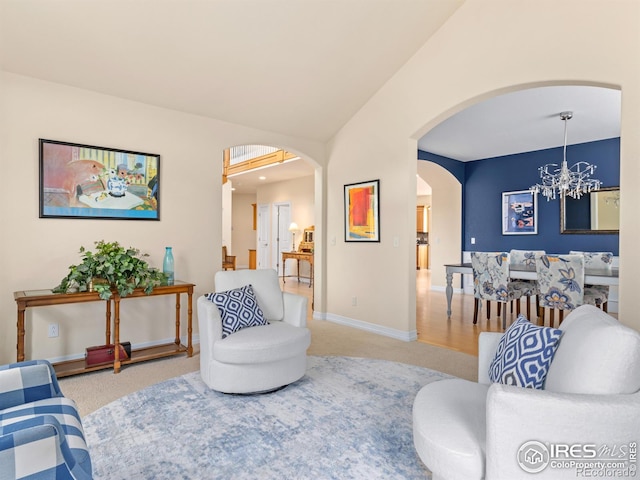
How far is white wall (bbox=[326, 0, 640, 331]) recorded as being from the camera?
2.48 meters

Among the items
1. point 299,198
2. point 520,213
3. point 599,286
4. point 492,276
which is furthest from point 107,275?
point 520,213

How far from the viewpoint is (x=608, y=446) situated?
120 centimetres

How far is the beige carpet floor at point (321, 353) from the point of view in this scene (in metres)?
2.67

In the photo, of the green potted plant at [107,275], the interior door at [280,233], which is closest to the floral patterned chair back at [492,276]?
the green potted plant at [107,275]

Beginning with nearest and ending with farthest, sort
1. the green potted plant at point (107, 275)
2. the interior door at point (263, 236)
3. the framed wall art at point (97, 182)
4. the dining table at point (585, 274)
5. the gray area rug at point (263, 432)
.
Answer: the gray area rug at point (263, 432) < the green potted plant at point (107, 275) < the framed wall art at point (97, 182) < the dining table at point (585, 274) < the interior door at point (263, 236)

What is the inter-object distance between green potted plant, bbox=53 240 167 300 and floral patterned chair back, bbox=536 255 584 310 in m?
4.08

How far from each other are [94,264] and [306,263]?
248 inches

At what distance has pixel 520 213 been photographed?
645 cm

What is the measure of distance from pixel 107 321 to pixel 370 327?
2801 millimetres

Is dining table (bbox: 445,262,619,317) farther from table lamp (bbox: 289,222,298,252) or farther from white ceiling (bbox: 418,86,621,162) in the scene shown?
table lamp (bbox: 289,222,298,252)

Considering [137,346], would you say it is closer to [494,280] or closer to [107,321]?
[107,321]

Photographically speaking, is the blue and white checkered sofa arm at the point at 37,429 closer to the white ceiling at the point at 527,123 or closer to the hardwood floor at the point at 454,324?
the hardwood floor at the point at 454,324

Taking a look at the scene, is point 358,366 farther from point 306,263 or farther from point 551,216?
point 306,263

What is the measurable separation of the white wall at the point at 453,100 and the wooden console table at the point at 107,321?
212cm
